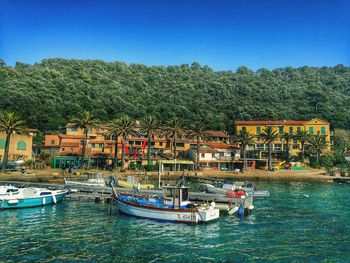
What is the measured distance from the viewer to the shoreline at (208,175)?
212ft

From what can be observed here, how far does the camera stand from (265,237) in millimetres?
27578

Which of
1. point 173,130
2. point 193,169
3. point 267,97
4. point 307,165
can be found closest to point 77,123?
point 173,130

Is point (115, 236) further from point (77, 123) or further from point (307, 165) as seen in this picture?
point (307, 165)

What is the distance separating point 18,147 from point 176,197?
2361 inches

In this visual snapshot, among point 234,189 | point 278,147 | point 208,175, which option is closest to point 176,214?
point 234,189

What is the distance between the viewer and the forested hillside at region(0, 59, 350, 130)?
404 ft

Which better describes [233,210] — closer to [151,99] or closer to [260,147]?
[260,147]

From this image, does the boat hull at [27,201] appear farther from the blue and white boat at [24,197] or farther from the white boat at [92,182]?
the white boat at [92,182]

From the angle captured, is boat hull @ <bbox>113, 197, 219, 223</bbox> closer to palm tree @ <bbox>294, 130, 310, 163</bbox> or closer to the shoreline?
the shoreline

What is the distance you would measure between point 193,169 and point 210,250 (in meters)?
62.4

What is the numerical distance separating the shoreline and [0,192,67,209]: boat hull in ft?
74.0

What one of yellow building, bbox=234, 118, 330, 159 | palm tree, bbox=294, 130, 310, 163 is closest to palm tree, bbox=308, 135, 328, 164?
palm tree, bbox=294, 130, 310, 163

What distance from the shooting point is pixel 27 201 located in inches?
1522

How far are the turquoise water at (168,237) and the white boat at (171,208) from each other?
836 millimetres
